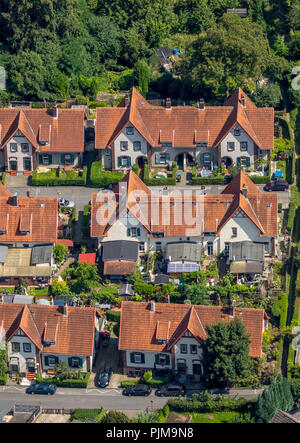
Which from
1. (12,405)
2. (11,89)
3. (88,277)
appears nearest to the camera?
(12,405)

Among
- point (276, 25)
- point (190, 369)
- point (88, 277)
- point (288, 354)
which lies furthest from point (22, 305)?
point (276, 25)

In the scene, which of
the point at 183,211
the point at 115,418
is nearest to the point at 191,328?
the point at 115,418

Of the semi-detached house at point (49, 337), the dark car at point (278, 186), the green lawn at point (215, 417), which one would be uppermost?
the dark car at point (278, 186)

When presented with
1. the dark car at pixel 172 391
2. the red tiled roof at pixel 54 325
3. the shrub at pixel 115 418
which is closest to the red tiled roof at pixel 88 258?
the red tiled roof at pixel 54 325

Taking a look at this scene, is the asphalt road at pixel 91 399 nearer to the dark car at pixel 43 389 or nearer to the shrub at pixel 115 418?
the dark car at pixel 43 389

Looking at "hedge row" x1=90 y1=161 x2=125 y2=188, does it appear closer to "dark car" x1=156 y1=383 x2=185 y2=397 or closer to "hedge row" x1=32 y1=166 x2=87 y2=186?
"hedge row" x1=32 y1=166 x2=87 y2=186

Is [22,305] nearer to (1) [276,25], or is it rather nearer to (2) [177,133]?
(2) [177,133]

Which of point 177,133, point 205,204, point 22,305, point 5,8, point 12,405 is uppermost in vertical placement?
point 5,8
